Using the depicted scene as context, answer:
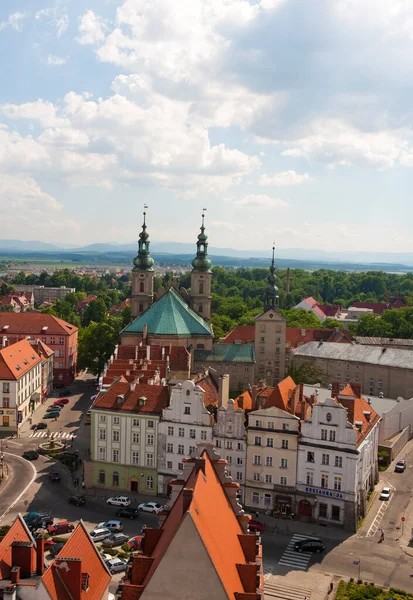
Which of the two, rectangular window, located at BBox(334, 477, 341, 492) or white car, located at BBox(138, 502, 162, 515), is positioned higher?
rectangular window, located at BBox(334, 477, 341, 492)

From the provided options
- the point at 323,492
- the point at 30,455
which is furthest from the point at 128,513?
the point at 30,455

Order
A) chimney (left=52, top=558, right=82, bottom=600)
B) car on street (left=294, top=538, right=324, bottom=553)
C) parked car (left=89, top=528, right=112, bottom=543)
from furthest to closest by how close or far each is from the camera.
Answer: car on street (left=294, top=538, right=324, bottom=553) → parked car (left=89, top=528, right=112, bottom=543) → chimney (left=52, top=558, right=82, bottom=600)

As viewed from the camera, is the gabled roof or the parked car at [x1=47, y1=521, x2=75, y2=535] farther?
the parked car at [x1=47, y1=521, x2=75, y2=535]

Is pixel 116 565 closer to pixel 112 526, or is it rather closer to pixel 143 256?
pixel 112 526

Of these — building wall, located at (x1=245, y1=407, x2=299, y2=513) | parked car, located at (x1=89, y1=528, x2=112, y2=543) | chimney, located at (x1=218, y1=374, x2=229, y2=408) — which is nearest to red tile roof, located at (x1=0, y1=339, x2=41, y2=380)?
chimney, located at (x1=218, y1=374, x2=229, y2=408)

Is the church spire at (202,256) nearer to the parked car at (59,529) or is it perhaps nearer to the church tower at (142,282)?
the church tower at (142,282)

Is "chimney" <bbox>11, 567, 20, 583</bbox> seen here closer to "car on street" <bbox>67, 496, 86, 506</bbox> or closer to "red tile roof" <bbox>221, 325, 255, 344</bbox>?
"car on street" <bbox>67, 496, 86, 506</bbox>

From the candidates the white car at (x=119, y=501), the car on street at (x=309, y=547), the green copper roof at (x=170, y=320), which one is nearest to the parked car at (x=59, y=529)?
the white car at (x=119, y=501)
